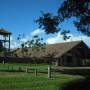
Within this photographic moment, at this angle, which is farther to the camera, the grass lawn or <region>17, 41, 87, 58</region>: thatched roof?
<region>17, 41, 87, 58</region>: thatched roof

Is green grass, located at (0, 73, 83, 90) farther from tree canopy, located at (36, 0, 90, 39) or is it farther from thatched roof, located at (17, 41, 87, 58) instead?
thatched roof, located at (17, 41, 87, 58)

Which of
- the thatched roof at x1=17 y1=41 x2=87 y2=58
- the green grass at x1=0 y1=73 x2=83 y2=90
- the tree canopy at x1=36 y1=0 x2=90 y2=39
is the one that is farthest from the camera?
the thatched roof at x1=17 y1=41 x2=87 y2=58

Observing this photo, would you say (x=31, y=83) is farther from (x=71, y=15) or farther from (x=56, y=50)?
(x=56, y=50)

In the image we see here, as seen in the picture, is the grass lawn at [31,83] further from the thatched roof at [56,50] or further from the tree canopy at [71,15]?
the thatched roof at [56,50]

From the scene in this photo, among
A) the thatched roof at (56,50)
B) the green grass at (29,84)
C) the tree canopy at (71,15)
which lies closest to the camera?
the green grass at (29,84)

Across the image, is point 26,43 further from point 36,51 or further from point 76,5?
point 76,5

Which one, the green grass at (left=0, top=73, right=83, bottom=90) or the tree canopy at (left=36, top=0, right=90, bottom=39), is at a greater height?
the tree canopy at (left=36, top=0, right=90, bottom=39)

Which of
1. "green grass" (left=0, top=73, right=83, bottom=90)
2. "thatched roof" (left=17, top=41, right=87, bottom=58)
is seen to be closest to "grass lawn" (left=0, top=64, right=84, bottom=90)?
"green grass" (left=0, top=73, right=83, bottom=90)

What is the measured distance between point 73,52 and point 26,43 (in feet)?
35.7

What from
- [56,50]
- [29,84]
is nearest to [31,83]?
[29,84]

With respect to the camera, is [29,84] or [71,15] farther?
[71,15]

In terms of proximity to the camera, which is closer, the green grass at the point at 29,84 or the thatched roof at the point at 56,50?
the green grass at the point at 29,84

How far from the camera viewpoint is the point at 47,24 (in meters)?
38.3

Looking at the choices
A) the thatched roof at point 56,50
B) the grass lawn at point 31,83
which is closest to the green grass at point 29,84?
the grass lawn at point 31,83
